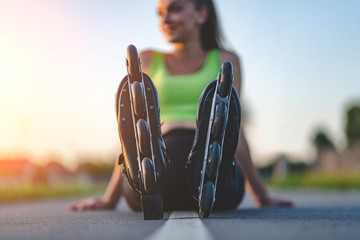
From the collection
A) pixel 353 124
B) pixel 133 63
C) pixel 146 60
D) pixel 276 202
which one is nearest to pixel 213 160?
pixel 133 63

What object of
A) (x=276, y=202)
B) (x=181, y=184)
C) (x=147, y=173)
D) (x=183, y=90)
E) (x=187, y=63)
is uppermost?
(x=187, y=63)

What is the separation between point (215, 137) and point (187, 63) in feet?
4.73

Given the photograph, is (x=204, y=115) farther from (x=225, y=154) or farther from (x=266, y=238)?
(x=266, y=238)

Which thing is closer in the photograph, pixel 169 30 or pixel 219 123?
pixel 219 123

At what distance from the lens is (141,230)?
2.20 meters

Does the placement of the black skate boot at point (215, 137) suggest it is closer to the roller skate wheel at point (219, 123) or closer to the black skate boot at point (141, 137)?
the roller skate wheel at point (219, 123)

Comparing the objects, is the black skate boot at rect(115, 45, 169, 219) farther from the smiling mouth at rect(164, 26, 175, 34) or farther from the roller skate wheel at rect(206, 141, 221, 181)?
the smiling mouth at rect(164, 26, 175, 34)

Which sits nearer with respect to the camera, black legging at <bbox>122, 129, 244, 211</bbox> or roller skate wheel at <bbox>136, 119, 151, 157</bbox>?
roller skate wheel at <bbox>136, 119, 151, 157</bbox>

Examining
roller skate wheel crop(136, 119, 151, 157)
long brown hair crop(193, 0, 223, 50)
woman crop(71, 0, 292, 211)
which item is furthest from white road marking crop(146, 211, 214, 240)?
long brown hair crop(193, 0, 223, 50)

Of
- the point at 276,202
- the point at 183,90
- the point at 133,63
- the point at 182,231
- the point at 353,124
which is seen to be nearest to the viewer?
the point at 182,231

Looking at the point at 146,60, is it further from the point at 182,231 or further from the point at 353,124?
the point at 353,124

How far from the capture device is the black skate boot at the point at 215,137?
2494mm

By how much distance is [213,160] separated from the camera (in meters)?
2.46

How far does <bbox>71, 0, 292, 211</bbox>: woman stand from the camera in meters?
3.63
